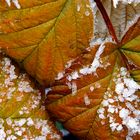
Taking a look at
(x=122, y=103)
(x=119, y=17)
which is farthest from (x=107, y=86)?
(x=119, y=17)

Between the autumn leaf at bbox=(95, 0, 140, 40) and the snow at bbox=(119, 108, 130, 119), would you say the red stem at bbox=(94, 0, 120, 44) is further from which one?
the snow at bbox=(119, 108, 130, 119)

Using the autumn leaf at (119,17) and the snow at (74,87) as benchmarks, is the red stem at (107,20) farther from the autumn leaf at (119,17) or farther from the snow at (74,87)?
the snow at (74,87)

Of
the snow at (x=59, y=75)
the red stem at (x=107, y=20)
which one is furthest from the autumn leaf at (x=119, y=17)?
the snow at (x=59, y=75)

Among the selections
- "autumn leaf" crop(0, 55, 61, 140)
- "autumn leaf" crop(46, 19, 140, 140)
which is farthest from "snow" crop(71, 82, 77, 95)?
"autumn leaf" crop(0, 55, 61, 140)

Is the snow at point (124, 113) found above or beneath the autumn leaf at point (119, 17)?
beneath

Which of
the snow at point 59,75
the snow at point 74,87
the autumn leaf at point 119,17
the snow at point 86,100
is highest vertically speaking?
the autumn leaf at point 119,17
